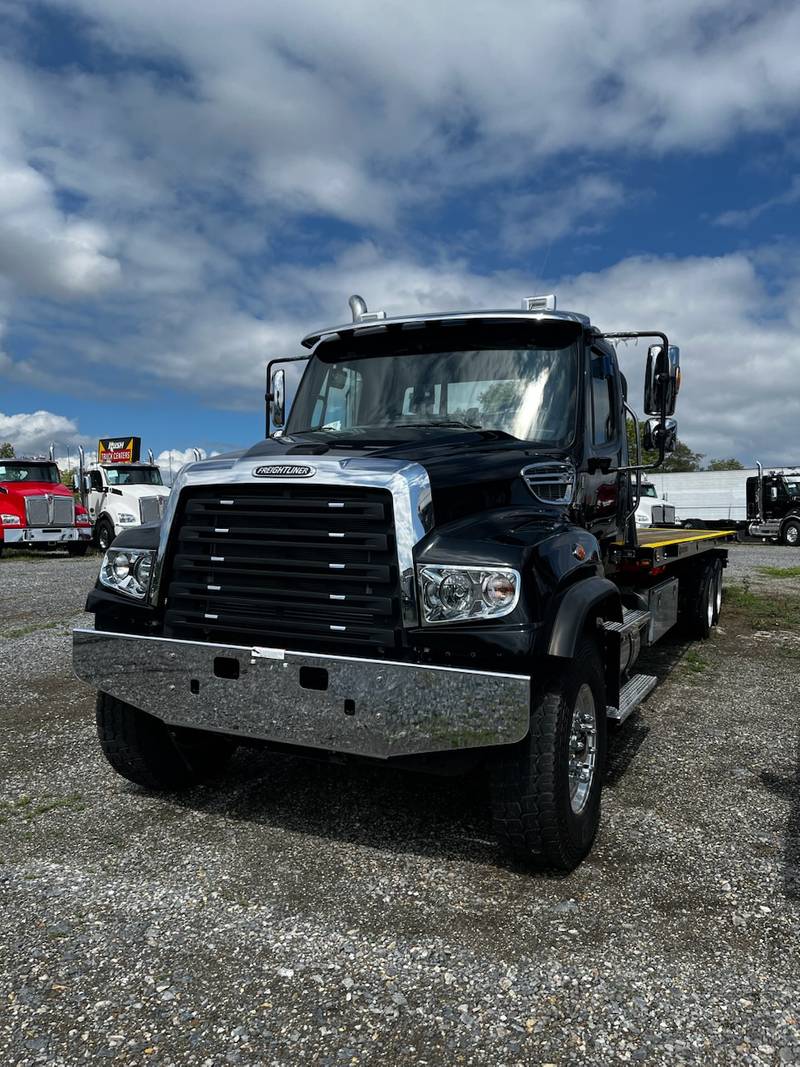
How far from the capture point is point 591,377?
15.8 ft

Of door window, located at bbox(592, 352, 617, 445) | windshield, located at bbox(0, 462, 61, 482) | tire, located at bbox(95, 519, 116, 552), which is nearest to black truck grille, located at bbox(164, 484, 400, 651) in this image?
door window, located at bbox(592, 352, 617, 445)

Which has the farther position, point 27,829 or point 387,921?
point 27,829

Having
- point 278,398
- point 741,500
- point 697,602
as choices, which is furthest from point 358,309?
point 741,500

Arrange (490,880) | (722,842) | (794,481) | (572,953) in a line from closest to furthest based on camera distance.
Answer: (572,953) < (490,880) < (722,842) < (794,481)

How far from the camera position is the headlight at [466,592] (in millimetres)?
3156

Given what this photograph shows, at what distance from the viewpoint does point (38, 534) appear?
2011 cm

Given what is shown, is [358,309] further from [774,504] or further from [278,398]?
[774,504]

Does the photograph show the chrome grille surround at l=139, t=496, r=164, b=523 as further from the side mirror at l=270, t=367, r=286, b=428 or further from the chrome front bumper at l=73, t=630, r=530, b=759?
the chrome front bumper at l=73, t=630, r=530, b=759

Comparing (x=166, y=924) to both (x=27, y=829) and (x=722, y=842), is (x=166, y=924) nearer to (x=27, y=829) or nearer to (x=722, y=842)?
(x=27, y=829)

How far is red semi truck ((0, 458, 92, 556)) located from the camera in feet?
65.6

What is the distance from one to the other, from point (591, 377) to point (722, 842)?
100 inches

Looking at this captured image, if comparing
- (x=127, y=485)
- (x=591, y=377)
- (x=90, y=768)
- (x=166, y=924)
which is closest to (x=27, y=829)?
(x=90, y=768)

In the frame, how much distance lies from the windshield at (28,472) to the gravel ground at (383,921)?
56.7ft

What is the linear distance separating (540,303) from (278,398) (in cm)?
190
